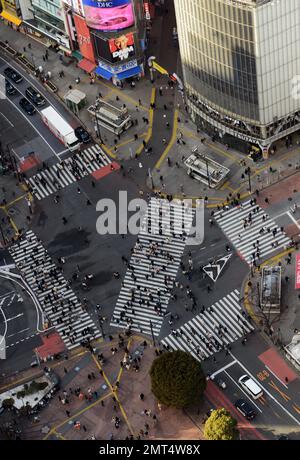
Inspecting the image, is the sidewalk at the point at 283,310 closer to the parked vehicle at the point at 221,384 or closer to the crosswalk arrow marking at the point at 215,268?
the crosswalk arrow marking at the point at 215,268

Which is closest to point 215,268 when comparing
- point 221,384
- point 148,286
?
point 148,286

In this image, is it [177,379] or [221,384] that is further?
[221,384]

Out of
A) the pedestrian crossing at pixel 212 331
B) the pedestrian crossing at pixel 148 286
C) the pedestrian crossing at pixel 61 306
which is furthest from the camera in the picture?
the pedestrian crossing at pixel 61 306

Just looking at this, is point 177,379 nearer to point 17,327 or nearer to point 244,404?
point 244,404

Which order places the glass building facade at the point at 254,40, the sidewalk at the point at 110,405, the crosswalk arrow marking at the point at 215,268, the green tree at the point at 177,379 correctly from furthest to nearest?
the crosswalk arrow marking at the point at 215,268
the glass building facade at the point at 254,40
the sidewalk at the point at 110,405
the green tree at the point at 177,379

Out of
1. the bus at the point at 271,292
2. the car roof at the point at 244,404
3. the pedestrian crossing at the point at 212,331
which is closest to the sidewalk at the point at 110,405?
the car roof at the point at 244,404

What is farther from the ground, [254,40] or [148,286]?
[254,40]
